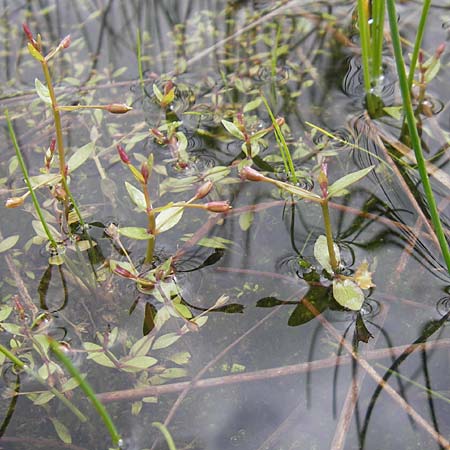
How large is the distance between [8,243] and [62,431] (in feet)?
2.11

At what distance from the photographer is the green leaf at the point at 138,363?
1491mm

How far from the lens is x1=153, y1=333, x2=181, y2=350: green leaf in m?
1.54

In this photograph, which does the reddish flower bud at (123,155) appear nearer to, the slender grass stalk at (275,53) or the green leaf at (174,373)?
the green leaf at (174,373)

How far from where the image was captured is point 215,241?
1.77m

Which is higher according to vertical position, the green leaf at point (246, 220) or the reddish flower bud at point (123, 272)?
the reddish flower bud at point (123, 272)

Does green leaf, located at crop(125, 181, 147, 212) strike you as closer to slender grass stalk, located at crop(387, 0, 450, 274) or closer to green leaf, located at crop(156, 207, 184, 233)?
green leaf, located at crop(156, 207, 184, 233)

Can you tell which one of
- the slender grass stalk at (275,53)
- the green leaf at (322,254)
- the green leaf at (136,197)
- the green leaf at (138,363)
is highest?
the slender grass stalk at (275,53)

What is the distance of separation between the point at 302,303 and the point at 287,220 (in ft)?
1.03

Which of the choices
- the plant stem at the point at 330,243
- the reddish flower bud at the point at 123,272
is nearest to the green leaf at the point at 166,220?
the reddish flower bud at the point at 123,272

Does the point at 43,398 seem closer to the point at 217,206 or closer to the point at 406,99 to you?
the point at 217,206

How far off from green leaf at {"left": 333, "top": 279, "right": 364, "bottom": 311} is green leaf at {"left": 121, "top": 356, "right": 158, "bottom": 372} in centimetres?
52

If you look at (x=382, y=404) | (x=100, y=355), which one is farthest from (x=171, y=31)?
(x=382, y=404)

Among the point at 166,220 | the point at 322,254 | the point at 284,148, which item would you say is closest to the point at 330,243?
the point at 322,254

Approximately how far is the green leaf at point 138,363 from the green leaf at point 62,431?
0.20 metres
